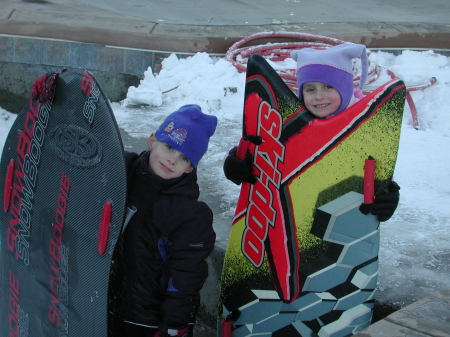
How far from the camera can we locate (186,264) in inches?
95.7

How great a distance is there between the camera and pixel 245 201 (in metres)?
2.81

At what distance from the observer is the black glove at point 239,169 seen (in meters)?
2.69

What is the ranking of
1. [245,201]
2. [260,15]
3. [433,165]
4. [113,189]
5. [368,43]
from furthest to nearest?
[260,15] → [368,43] → [433,165] → [245,201] → [113,189]

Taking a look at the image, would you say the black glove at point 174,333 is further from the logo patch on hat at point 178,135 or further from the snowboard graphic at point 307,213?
the logo patch on hat at point 178,135

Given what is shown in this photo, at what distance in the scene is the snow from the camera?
3.17m

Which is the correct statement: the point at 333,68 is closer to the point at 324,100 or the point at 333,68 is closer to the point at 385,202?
the point at 324,100

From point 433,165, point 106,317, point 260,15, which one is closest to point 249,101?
point 106,317

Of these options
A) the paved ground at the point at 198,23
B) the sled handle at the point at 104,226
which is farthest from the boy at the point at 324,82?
the paved ground at the point at 198,23

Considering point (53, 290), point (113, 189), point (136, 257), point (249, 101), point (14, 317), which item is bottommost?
point (14, 317)

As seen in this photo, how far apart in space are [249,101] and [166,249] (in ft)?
2.23

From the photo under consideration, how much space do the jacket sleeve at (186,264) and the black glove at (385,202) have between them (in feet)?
1.97

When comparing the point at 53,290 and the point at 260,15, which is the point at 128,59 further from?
the point at 53,290

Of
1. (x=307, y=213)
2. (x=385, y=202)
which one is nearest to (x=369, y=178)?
(x=385, y=202)

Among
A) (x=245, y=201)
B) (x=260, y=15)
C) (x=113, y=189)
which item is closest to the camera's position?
(x=113, y=189)
